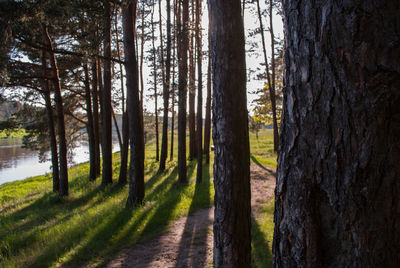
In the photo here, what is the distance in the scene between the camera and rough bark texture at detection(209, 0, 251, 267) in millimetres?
3607

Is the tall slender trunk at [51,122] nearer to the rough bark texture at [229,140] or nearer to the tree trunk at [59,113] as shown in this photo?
the tree trunk at [59,113]

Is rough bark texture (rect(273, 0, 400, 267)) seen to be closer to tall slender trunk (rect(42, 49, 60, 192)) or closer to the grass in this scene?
the grass

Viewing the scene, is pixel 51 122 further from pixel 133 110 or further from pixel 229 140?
pixel 229 140

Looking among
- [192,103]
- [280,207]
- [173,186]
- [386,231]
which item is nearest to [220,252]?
[280,207]

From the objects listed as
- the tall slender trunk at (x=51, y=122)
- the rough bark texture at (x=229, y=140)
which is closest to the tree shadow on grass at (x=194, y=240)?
the rough bark texture at (x=229, y=140)

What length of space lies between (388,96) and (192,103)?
51.0 ft

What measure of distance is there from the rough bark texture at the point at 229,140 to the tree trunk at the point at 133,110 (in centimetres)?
527

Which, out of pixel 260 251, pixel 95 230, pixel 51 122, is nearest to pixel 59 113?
pixel 51 122

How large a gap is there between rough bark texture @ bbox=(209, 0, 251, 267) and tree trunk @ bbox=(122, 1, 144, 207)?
17.3 ft

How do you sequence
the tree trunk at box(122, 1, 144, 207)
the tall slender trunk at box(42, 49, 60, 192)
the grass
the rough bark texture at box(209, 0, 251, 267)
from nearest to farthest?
the rough bark texture at box(209, 0, 251, 267) → the grass → the tree trunk at box(122, 1, 144, 207) → the tall slender trunk at box(42, 49, 60, 192)

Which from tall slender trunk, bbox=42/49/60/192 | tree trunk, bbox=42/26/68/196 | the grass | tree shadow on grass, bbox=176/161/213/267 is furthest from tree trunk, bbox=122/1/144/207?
tall slender trunk, bbox=42/49/60/192

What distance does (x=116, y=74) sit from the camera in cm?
1686

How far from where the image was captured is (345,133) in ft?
4.05

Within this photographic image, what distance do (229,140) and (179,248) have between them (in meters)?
2.82
